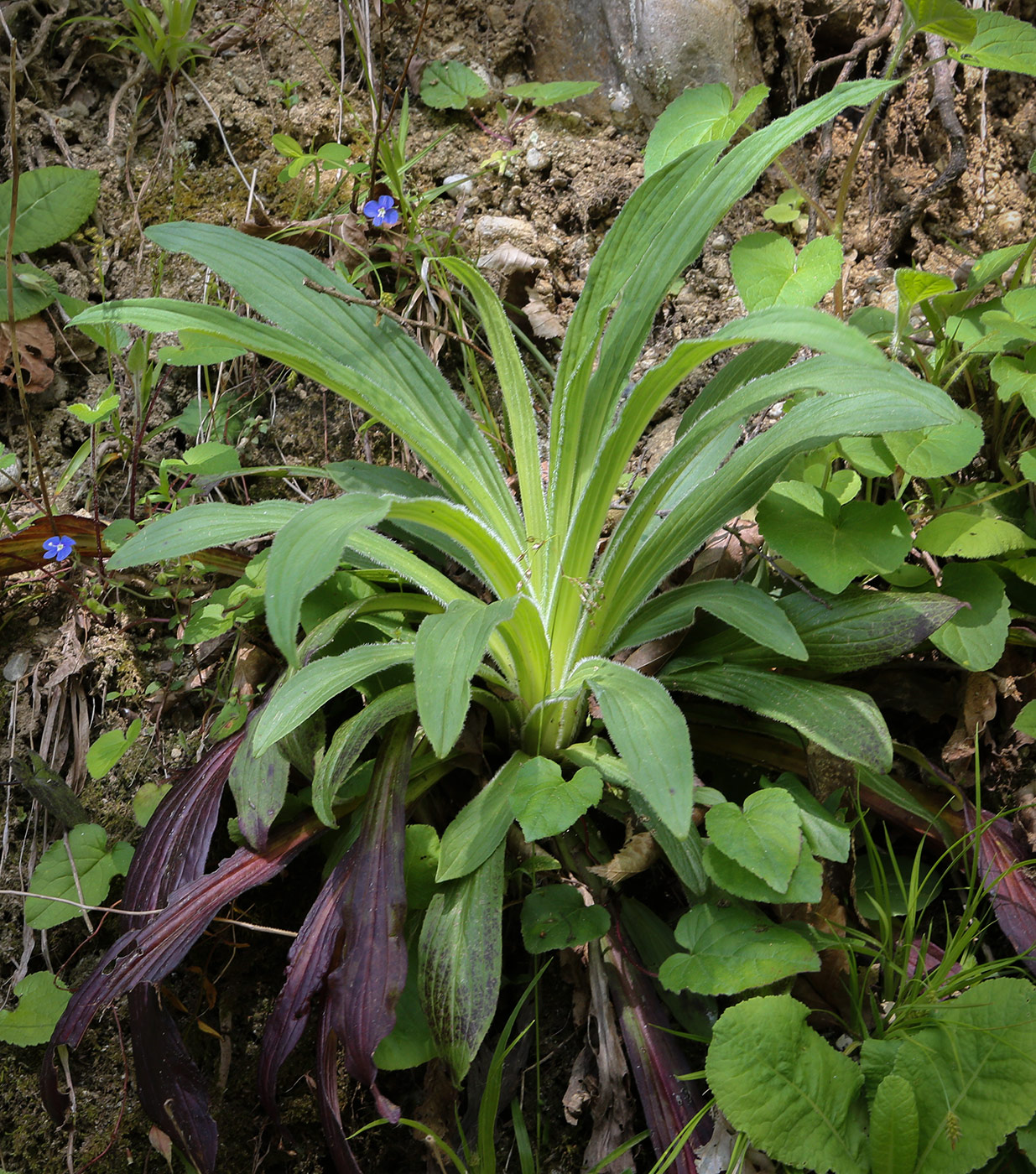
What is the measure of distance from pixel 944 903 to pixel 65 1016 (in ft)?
4.33

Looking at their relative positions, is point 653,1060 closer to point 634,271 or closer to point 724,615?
point 724,615

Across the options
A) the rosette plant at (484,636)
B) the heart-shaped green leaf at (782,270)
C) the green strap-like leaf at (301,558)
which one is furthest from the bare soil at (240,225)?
the green strap-like leaf at (301,558)

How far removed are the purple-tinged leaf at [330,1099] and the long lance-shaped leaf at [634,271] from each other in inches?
32.2

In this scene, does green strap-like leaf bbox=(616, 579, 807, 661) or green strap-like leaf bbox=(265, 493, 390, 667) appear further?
green strap-like leaf bbox=(616, 579, 807, 661)

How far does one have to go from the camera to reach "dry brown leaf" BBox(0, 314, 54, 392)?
1952mm

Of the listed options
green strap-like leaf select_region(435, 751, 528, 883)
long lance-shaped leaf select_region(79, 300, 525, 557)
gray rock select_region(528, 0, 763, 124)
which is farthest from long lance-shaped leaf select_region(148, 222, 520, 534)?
gray rock select_region(528, 0, 763, 124)

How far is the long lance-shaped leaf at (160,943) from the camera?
3.90 feet

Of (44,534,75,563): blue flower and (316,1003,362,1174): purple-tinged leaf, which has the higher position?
(44,534,75,563): blue flower

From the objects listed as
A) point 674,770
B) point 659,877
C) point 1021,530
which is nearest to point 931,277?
point 1021,530

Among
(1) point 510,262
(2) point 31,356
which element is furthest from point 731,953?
(2) point 31,356

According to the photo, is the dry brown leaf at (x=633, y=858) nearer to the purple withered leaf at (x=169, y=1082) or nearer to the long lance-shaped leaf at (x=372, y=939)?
the long lance-shaped leaf at (x=372, y=939)

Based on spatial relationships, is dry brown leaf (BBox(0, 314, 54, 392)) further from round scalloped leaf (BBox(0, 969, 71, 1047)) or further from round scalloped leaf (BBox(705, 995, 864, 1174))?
round scalloped leaf (BBox(705, 995, 864, 1174))

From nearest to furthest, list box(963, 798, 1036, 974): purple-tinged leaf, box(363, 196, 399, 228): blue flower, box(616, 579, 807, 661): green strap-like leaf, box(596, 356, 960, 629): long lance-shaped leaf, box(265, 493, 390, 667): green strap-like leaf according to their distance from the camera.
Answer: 1. box(265, 493, 390, 667): green strap-like leaf
2. box(596, 356, 960, 629): long lance-shaped leaf
3. box(616, 579, 807, 661): green strap-like leaf
4. box(963, 798, 1036, 974): purple-tinged leaf
5. box(363, 196, 399, 228): blue flower

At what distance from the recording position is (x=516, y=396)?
146 centimetres
